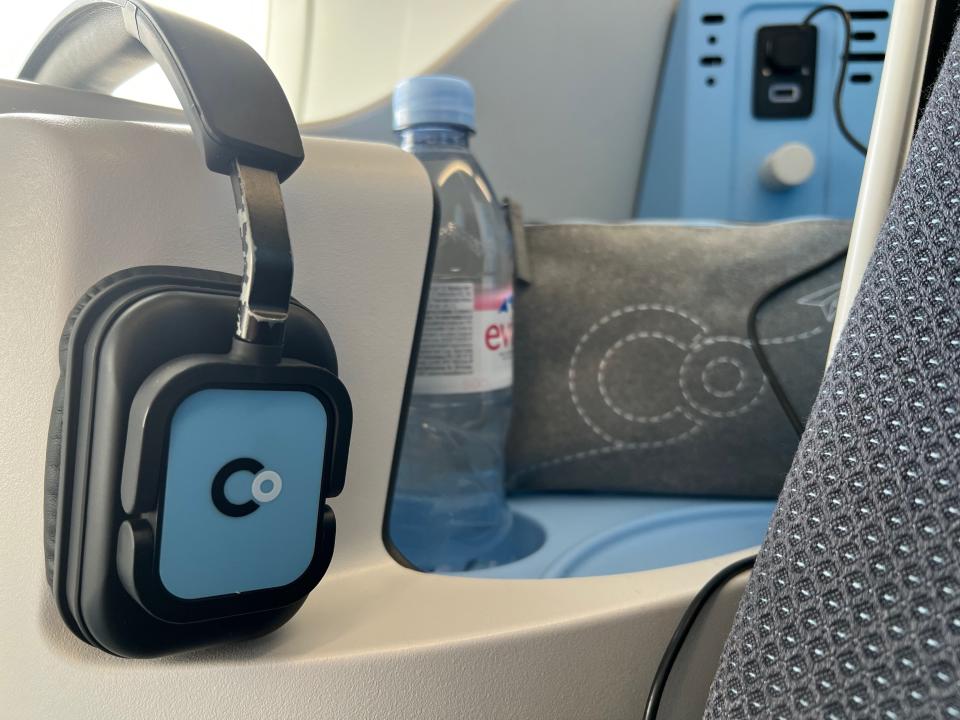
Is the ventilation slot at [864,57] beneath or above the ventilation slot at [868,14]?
beneath

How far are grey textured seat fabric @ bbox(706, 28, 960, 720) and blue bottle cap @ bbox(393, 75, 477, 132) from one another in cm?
31

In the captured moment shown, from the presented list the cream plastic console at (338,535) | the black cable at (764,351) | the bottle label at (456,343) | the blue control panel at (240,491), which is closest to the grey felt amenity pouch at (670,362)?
the black cable at (764,351)

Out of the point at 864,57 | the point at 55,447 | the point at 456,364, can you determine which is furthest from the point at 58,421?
the point at 864,57

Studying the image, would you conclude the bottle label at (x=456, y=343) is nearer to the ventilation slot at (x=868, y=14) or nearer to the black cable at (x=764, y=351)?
the black cable at (x=764, y=351)

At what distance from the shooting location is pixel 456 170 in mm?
647

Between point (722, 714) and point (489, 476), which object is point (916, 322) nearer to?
point (722, 714)

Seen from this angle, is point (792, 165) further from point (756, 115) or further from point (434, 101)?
point (434, 101)

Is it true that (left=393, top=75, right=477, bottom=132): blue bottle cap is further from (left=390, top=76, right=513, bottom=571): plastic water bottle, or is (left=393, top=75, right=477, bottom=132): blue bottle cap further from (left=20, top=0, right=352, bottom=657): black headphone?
(left=20, top=0, right=352, bottom=657): black headphone

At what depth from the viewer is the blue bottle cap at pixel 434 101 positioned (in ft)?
1.63

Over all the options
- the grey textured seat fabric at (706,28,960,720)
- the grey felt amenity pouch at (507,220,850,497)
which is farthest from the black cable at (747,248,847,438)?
the grey textured seat fabric at (706,28,960,720)

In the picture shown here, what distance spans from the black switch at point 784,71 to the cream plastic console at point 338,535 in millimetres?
645

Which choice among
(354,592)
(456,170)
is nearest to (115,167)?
(354,592)

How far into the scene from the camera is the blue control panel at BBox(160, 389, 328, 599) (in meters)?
0.25

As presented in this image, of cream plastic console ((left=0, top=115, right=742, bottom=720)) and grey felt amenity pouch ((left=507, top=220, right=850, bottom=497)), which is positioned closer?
cream plastic console ((left=0, top=115, right=742, bottom=720))
